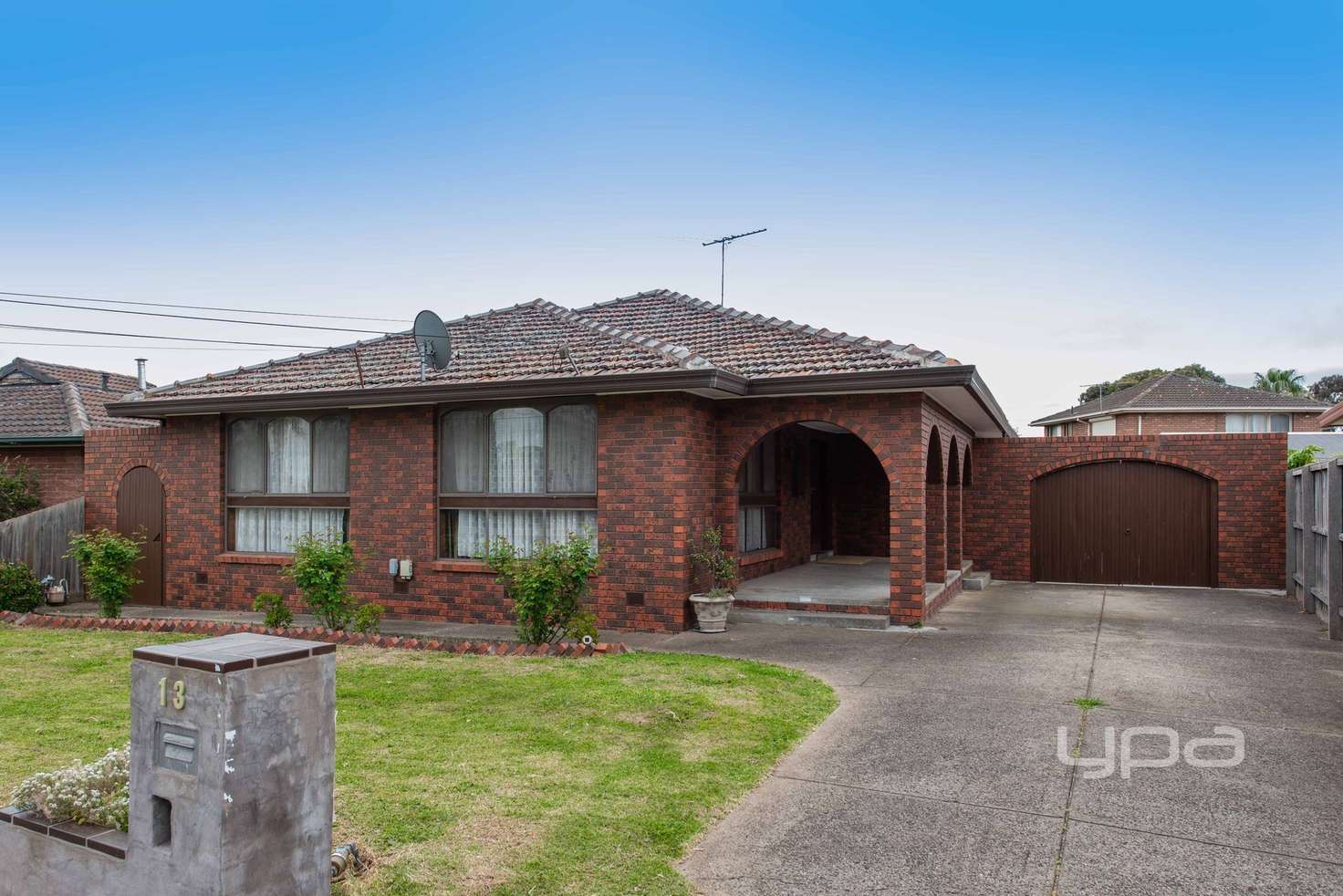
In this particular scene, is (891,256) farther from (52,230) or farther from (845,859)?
(52,230)

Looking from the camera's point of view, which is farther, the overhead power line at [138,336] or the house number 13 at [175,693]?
the overhead power line at [138,336]

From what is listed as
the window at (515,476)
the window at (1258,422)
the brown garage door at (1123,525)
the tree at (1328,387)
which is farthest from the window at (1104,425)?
the window at (515,476)

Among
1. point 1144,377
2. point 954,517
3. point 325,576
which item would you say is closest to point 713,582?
point 325,576

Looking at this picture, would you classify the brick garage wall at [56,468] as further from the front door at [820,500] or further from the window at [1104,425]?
the window at [1104,425]

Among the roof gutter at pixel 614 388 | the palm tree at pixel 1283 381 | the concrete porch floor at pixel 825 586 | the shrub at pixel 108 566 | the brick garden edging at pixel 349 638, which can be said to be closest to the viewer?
the brick garden edging at pixel 349 638

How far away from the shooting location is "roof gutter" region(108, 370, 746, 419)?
9.92m

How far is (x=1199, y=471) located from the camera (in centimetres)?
1579

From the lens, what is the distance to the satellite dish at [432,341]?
11.6 metres

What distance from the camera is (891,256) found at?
1734cm

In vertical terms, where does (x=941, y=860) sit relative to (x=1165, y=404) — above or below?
below

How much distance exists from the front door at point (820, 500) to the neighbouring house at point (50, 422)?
11.8 m

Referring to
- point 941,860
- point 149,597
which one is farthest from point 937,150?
point 149,597

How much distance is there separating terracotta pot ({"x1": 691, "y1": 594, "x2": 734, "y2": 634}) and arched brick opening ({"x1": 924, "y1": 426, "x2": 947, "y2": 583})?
402 cm

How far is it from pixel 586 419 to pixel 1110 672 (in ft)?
20.4
